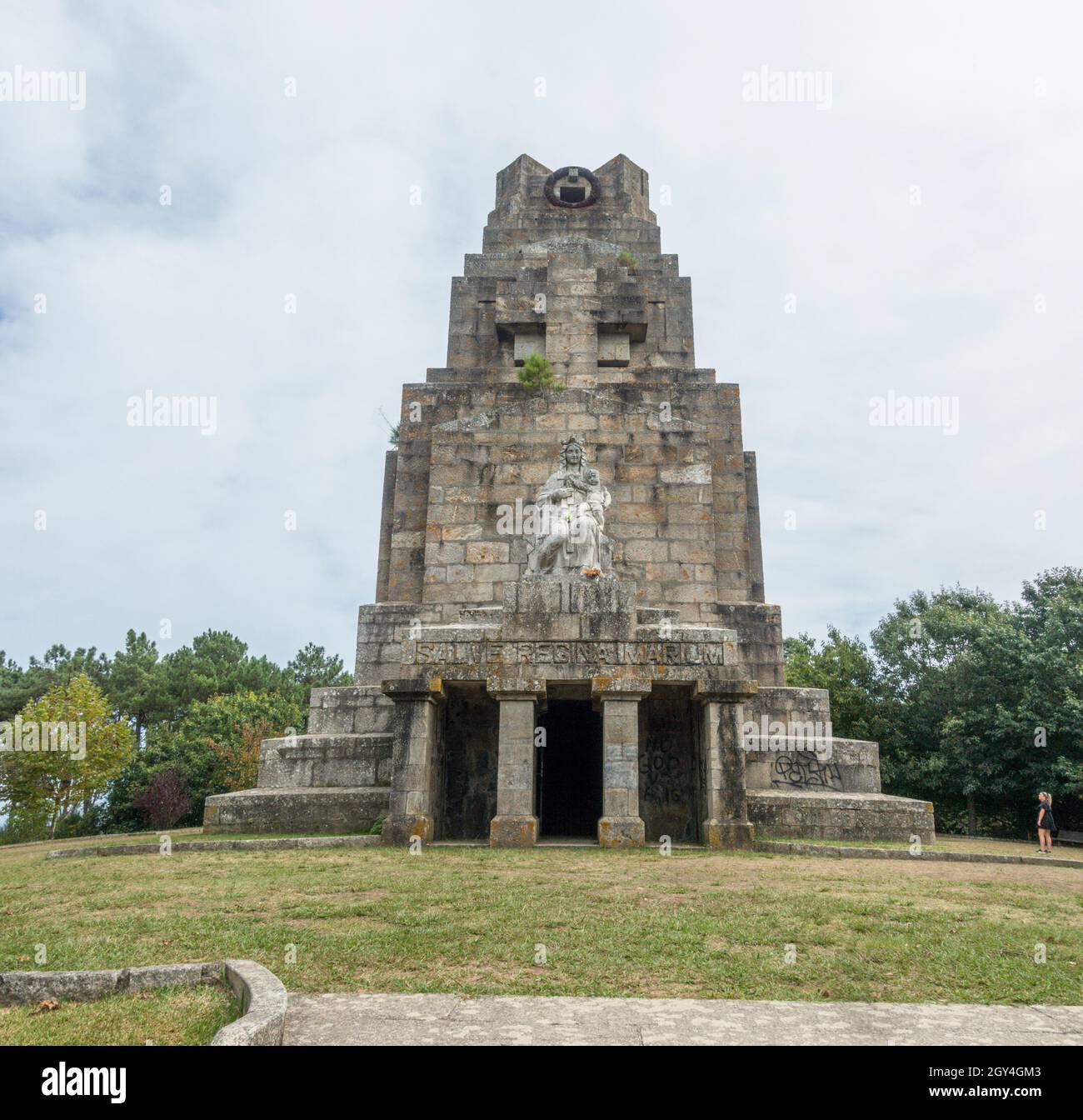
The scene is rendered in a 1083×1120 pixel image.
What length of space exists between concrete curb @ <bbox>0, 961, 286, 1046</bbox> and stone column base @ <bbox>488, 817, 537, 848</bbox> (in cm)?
795

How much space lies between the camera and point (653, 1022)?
4.63 m

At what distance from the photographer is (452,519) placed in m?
20.9

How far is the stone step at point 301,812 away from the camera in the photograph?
15.3m

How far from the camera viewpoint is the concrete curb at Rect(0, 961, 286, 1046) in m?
5.04

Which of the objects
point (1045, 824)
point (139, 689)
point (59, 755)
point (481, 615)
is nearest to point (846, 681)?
point (1045, 824)

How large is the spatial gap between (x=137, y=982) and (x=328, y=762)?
12325mm

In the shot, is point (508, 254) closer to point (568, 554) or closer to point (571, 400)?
point (571, 400)

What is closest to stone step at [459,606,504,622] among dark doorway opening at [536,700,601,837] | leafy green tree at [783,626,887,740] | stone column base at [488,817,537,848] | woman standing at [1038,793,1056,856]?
dark doorway opening at [536,700,601,837]

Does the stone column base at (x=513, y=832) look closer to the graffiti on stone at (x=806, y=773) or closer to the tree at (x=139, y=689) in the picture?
the graffiti on stone at (x=806, y=773)

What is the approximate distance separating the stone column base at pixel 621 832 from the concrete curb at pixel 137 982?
27.2 ft

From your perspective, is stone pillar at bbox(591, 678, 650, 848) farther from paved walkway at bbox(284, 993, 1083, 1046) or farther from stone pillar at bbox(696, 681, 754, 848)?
paved walkway at bbox(284, 993, 1083, 1046)

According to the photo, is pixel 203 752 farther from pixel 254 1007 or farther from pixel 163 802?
pixel 254 1007
